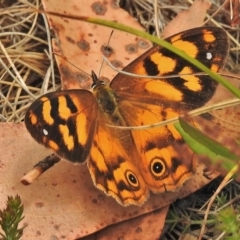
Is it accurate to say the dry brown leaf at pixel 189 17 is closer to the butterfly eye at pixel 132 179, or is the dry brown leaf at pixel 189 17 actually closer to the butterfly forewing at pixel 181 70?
the butterfly forewing at pixel 181 70

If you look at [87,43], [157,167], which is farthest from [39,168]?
[87,43]

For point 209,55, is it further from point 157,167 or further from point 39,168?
point 39,168

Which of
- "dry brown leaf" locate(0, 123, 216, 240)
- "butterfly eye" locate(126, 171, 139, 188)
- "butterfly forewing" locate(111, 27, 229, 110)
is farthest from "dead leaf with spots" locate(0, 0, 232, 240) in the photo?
"butterfly forewing" locate(111, 27, 229, 110)

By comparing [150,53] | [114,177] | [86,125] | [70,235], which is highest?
[150,53]

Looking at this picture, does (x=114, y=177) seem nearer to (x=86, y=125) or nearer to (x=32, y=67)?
(x=86, y=125)

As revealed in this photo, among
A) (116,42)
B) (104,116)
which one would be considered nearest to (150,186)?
(104,116)

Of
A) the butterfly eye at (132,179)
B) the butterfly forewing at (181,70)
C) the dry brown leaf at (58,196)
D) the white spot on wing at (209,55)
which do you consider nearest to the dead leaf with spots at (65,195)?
the dry brown leaf at (58,196)

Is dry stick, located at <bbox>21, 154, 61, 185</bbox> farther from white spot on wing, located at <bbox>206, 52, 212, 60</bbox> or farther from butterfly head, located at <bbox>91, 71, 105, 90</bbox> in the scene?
white spot on wing, located at <bbox>206, 52, 212, 60</bbox>
